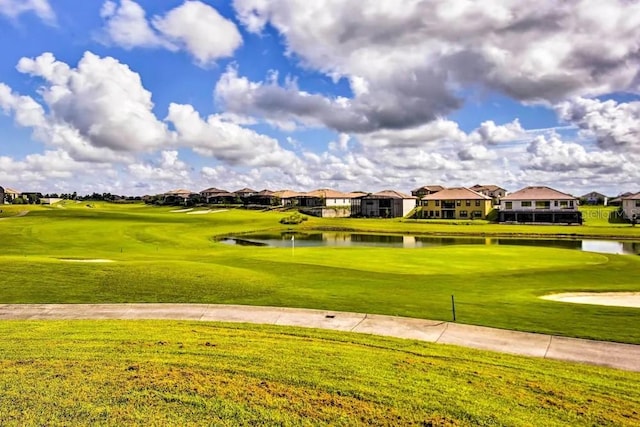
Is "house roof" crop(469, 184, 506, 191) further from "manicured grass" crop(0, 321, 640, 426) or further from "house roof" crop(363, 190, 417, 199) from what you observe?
"manicured grass" crop(0, 321, 640, 426)

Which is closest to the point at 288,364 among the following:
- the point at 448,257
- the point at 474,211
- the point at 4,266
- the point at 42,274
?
the point at 42,274

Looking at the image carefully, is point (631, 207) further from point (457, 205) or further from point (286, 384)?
point (286, 384)

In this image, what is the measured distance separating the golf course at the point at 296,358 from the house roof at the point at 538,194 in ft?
271

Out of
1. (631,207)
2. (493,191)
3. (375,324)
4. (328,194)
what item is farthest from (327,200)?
(375,324)

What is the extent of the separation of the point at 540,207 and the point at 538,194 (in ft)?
13.2

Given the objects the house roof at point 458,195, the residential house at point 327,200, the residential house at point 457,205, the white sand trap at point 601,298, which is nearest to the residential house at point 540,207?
the residential house at point 457,205

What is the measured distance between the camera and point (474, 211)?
116 meters

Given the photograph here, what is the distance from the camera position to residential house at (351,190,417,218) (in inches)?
5027

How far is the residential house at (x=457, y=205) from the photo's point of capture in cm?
11594

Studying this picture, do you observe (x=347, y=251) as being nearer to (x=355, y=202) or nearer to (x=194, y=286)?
(x=194, y=286)

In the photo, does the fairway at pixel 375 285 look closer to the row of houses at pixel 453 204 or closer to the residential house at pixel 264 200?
the row of houses at pixel 453 204

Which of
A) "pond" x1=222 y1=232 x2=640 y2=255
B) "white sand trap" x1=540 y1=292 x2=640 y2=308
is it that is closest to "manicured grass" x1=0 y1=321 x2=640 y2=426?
"white sand trap" x1=540 y1=292 x2=640 y2=308

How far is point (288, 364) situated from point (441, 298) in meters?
12.3

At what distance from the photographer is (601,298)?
2462 centimetres
